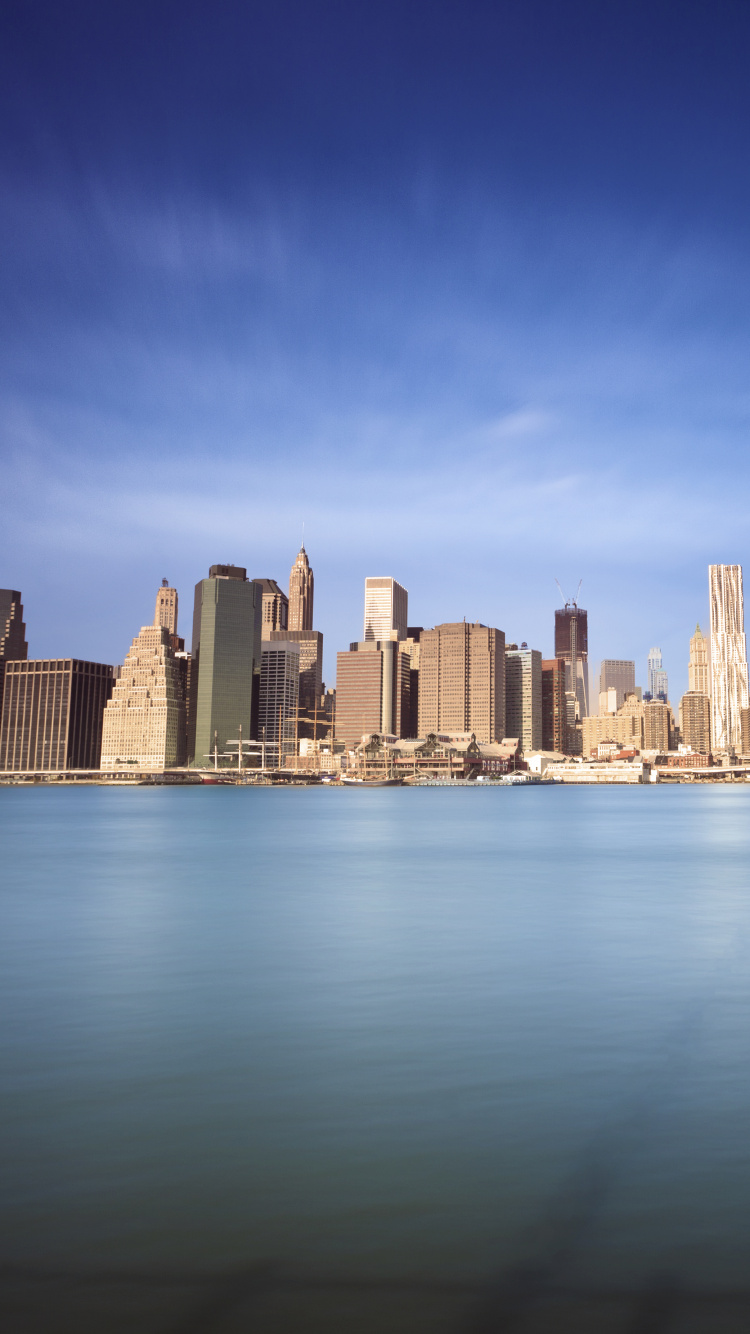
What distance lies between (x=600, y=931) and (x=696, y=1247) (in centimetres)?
2376

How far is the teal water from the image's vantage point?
353 inches

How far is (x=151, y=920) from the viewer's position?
115 ft

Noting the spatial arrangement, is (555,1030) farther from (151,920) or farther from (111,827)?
(111,827)

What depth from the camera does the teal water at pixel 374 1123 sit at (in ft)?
29.4

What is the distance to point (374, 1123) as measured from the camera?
13.5m

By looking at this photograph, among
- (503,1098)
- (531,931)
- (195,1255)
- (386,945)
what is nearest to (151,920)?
(386,945)

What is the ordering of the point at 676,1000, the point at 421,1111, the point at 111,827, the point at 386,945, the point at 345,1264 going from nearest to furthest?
the point at 345,1264 < the point at 421,1111 < the point at 676,1000 < the point at 386,945 < the point at 111,827

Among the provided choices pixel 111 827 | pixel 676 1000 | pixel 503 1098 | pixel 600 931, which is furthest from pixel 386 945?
pixel 111 827

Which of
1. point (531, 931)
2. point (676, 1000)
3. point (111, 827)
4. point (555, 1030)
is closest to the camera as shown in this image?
point (555, 1030)

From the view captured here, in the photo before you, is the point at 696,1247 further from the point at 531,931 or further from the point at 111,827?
the point at 111,827

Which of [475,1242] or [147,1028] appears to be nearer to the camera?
[475,1242]

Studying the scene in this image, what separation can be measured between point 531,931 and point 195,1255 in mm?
24618

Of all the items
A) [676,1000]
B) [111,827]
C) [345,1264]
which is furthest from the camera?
[111,827]

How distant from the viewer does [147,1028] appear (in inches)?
754
